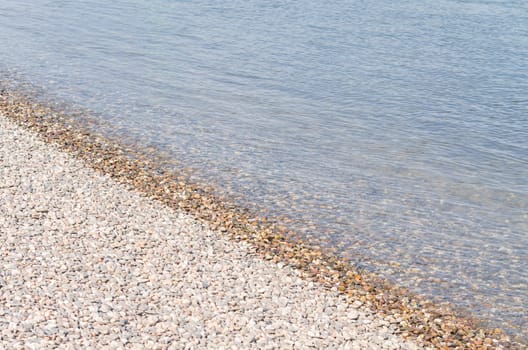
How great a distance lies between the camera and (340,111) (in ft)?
61.1

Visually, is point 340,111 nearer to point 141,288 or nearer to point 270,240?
point 270,240

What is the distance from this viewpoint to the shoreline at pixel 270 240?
9.43 metres

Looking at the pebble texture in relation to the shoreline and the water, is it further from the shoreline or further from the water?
the water

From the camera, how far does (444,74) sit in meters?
22.4

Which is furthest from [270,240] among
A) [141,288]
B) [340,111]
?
[340,111]

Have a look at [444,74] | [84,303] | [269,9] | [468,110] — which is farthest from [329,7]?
[84,303]

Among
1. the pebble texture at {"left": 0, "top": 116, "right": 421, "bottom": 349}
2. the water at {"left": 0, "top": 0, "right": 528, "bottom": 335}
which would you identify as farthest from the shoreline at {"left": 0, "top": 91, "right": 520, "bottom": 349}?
the water at {"left": 0, "top": 0, "right": 528, "bottom": 335}

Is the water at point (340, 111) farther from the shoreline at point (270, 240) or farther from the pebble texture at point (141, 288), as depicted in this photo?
the pebble texture at point (141, 288)

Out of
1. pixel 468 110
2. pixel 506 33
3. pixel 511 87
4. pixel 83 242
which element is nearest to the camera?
pixel 83 242

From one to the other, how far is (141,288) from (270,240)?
2.93 m

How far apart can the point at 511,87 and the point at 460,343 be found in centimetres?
1396

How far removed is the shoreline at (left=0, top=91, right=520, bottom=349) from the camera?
9430 millimetres

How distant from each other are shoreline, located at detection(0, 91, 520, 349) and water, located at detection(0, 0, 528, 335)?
492mm

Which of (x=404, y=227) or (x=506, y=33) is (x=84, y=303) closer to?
(x=404, y=227)
